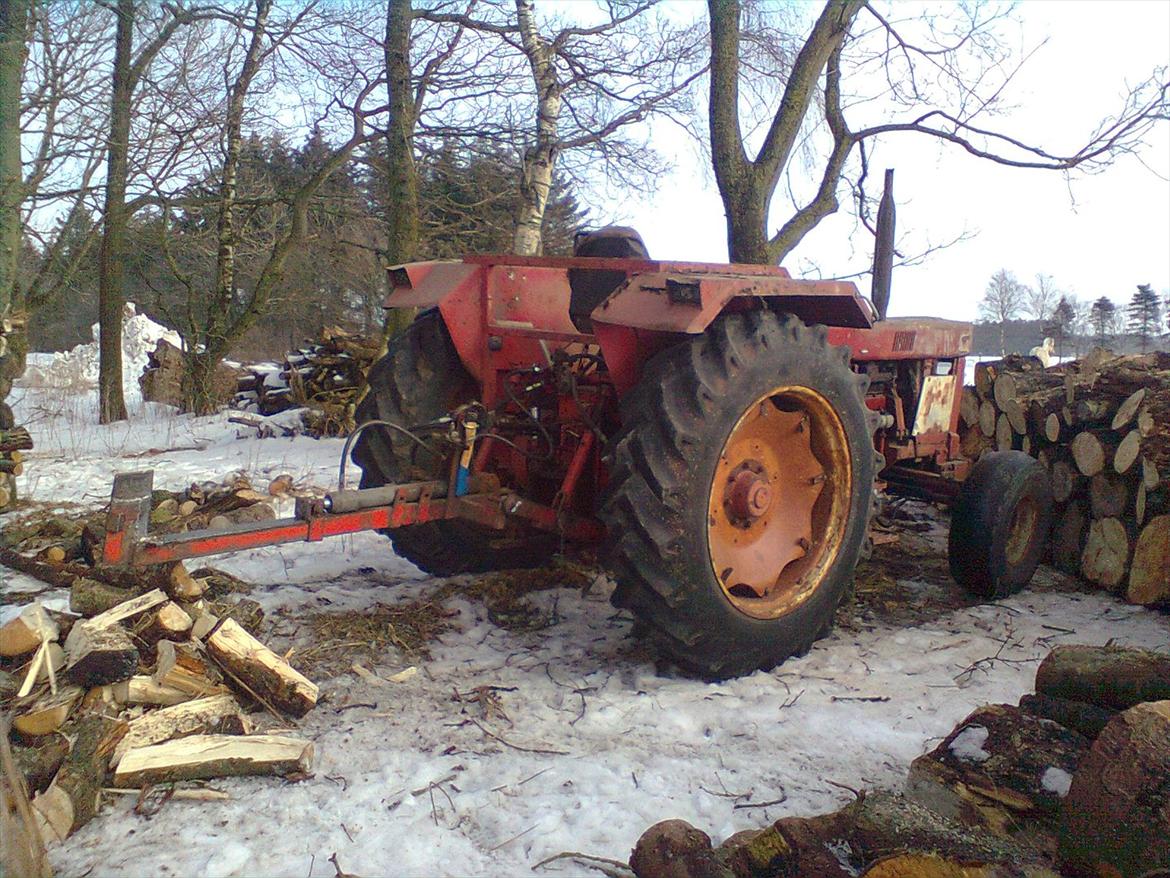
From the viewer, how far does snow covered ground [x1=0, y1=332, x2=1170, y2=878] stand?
6.88 ft

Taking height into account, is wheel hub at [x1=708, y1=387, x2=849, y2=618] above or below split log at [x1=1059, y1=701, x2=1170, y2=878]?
above

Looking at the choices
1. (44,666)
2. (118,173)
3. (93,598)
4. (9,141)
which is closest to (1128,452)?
(93,598)

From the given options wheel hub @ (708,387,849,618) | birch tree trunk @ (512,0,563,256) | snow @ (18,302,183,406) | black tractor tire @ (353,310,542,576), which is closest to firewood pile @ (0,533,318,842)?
black tractor tire @ (353,310,542,576)

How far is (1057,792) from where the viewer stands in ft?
6.93

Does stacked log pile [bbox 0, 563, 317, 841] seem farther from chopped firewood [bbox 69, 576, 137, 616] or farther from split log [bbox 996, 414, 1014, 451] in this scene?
split log [bbox 996, 414, 1014, 451]

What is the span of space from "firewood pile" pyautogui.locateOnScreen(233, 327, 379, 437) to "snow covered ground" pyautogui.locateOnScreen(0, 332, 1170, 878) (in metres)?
5.43

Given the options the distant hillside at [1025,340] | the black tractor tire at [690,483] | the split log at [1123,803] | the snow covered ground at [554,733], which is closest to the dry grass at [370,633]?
the snow covered ground at [554,733]

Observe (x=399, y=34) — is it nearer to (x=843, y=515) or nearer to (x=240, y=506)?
(x=240, y=506)

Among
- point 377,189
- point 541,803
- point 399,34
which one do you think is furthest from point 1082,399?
point 377,189

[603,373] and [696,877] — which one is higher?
[603,373]

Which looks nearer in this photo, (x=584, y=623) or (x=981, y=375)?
(x=584, y=623)

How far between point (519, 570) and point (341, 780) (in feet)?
6.38

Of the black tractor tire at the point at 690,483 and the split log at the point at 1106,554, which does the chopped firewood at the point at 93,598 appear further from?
the split log at the point at 1106,554

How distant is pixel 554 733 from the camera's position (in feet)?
8.93
